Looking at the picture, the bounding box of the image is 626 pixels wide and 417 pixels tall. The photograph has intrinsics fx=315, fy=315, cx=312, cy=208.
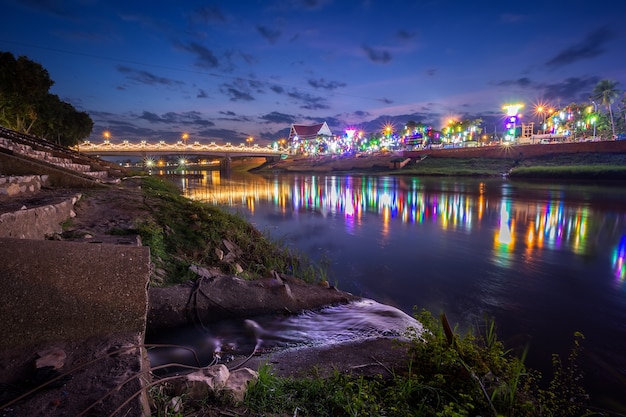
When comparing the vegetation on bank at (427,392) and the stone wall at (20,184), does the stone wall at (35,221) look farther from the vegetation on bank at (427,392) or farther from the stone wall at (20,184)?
the vegetation on bank at (427,392)

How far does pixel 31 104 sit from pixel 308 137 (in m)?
123

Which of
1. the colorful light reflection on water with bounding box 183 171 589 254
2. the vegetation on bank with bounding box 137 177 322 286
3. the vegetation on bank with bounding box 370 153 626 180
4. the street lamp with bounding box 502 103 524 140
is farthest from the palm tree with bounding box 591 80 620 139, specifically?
the vegetation on bank with bounding box 137 177 322 286

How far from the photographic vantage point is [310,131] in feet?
498

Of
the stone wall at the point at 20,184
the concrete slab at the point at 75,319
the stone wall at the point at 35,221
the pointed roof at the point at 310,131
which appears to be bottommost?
the concrete slab at the point at 75,319

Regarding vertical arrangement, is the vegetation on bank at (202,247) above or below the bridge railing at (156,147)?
below

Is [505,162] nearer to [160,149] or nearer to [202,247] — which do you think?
[202,247]

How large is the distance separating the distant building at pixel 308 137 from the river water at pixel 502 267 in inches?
4802

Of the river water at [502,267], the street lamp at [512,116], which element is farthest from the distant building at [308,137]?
the river water at [502,267]

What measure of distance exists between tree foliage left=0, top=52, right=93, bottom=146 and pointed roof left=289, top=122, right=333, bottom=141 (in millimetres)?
110840

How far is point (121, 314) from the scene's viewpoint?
2.94 metres

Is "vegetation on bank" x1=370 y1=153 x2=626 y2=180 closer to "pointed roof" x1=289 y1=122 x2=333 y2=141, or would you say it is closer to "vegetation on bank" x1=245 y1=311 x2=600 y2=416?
"vegetation on bank" x1=245 y1=311 x2=600 y2=416

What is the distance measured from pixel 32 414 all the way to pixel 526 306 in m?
8.73

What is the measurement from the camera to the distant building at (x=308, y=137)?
141250mm

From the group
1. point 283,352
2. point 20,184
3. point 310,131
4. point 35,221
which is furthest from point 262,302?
point 310,131
